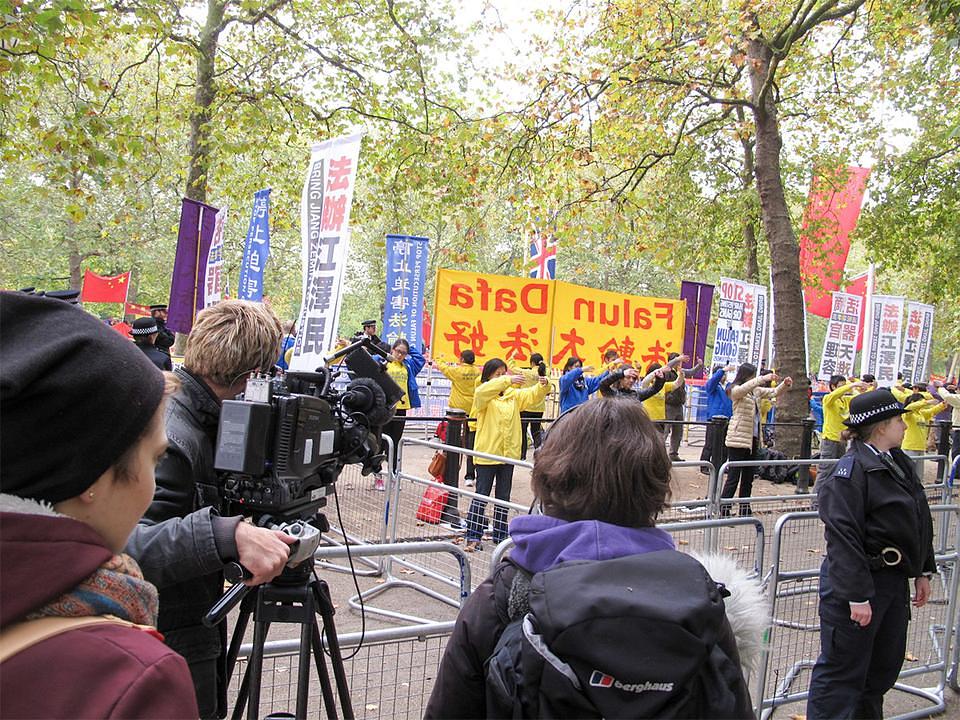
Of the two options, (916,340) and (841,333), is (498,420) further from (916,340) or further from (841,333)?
(916,340)

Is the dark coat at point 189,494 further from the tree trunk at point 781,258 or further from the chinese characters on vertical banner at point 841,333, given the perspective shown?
the chinese characters on vertical banner at point 841,333

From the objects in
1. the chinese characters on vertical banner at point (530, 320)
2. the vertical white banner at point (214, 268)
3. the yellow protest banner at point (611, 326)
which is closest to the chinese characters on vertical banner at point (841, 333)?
the yellow protest banner at point (611, 326)

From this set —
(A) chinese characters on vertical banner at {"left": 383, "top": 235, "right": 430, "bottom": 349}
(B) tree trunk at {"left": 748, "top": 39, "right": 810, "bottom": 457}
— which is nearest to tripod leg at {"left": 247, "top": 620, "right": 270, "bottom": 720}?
(A) chinese characters on vertical banner at {"left": 383, "top": 235, "right": 430, "bottom": 349}

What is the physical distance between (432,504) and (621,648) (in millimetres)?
4769

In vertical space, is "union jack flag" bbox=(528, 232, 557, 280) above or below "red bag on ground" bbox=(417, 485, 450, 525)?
above

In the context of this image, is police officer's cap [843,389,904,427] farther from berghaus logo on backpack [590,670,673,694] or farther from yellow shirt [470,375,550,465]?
yellow shirt [470,375,550,465]

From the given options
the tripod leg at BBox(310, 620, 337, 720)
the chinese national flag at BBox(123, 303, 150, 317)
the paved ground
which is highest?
the chinese national flag at BBox(123, 303, 150, 317)

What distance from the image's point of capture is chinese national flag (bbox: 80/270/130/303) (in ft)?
77.8

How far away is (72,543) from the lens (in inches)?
38.1

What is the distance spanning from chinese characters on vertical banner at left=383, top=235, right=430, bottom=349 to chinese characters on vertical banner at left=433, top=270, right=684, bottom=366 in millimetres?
2701

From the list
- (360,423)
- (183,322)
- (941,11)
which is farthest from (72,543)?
(183,322)

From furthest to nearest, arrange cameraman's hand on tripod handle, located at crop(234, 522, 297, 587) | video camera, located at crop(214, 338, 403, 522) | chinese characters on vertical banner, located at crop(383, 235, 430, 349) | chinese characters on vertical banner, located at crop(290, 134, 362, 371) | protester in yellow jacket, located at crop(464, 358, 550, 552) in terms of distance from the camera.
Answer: chinese characters on vertical banner, located at crop(383, 235, 430, 349) → protester in yellow jacket, located at crop(464, 358, 550, 552) → chinese characters on vertical banner, located at crop(290, 134, 362, 371) → video camera, located at crop(214, 338, 403, 522) → cameraman's hand on tripod handle, located at crop(234, 522, 297, 587)

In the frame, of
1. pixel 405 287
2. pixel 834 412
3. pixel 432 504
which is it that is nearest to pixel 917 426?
pixel 834 412

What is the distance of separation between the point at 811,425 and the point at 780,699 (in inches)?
336
